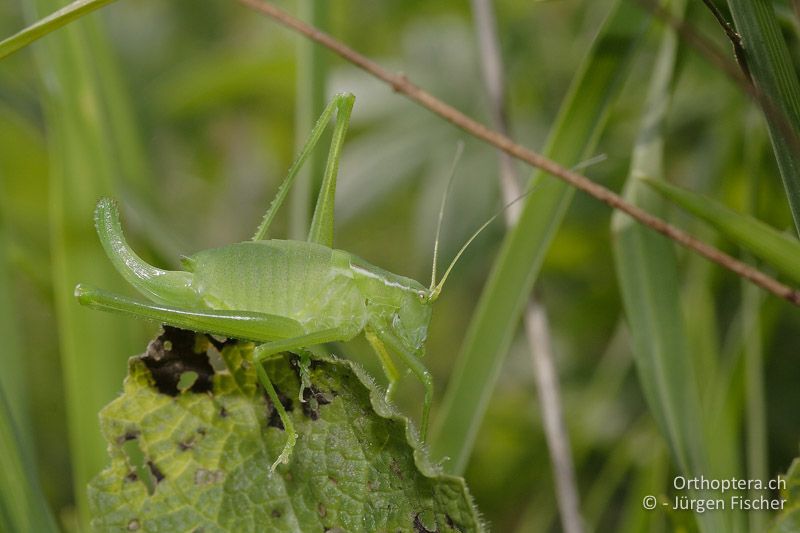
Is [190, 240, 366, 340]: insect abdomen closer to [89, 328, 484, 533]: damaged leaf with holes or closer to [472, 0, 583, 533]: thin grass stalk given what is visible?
[89, 328, 484, 533]: damaged leaf with holes

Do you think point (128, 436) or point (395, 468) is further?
point (128, 436)

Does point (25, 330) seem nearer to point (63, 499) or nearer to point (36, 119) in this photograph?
point (63, 499)

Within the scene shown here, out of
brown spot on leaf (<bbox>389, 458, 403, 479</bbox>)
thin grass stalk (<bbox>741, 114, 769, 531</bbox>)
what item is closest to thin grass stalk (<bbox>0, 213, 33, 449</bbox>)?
brown spot on leaf (<bbox>389, 458, 403, 479</bbox>)

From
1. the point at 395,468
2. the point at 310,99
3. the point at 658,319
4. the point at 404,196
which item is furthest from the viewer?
the point at 404,196

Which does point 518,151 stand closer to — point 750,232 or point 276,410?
point 750,232

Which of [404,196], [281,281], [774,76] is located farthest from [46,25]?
[404,196]

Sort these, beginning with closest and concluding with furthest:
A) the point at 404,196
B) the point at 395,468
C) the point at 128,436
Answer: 1. the point at 395,468
2. the point at 128,436
3. the point at 404,196

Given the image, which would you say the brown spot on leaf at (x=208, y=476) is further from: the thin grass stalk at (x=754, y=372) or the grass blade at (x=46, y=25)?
the thin grass stalk at (x=754, y=372)

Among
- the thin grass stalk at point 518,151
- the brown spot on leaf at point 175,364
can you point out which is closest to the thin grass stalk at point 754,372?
the thin grass stalk at point 518,151
